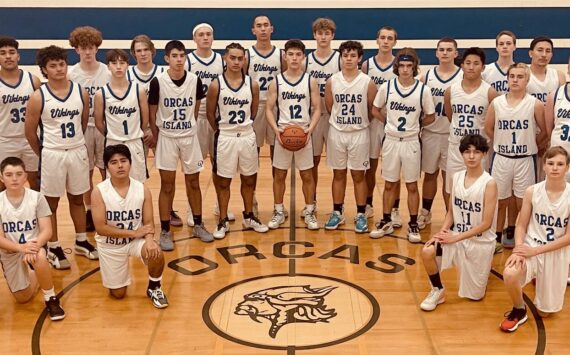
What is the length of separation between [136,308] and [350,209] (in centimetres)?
291

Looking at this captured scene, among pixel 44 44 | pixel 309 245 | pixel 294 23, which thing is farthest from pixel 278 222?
pixel 44 44

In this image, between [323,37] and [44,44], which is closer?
[323,37]

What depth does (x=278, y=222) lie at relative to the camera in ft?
21.9

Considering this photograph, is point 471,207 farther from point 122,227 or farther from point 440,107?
point 122,227

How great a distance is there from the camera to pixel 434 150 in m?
6.33

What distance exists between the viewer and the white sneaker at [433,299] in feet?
16.1

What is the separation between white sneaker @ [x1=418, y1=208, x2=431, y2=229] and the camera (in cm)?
664

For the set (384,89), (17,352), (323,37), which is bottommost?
(17,352)

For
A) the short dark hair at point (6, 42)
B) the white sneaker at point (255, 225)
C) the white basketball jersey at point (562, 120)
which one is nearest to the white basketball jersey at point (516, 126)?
the white basketball jersey at point (562, 120)

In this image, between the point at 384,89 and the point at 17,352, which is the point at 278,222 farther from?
the point at 17,352

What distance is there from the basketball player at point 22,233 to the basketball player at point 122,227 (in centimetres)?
40

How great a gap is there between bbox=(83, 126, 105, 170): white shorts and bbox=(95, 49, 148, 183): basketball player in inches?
19.6

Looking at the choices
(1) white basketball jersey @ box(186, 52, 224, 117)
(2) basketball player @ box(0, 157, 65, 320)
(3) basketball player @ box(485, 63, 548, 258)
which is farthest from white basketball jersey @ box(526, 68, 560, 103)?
(2) basketball player @ box(0, 157, 65, 320)

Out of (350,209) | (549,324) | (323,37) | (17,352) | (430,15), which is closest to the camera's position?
(17,352)
